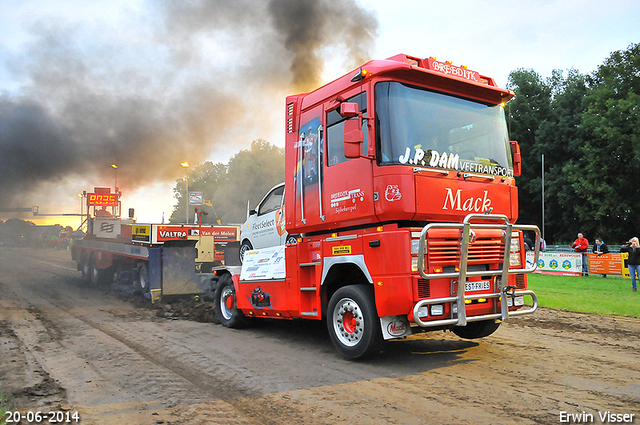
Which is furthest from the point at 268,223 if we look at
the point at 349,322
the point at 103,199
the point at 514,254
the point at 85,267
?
the point at 103,199

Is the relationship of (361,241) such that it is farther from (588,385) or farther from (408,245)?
(588,385)

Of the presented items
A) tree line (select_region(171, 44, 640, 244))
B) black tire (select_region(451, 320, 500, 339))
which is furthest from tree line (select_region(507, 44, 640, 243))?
black tire (select_region(451, 320, 500, 339))

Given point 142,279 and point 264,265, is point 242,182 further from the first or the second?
point 264,265

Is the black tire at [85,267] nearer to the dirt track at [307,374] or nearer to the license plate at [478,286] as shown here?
the dirt track at [307,374]

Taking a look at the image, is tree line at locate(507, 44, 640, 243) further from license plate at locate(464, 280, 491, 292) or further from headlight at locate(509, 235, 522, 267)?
license plate at locate(464, 280, 491, 292)

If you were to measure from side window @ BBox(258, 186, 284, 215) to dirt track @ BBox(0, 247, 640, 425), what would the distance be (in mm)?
2167

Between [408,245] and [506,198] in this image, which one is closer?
[408,245]

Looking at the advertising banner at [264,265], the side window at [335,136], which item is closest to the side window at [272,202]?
the advertising banner at [264,265]

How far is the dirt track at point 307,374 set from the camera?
4.22m

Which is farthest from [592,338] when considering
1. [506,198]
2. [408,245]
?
[408,245]

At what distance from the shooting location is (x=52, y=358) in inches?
248

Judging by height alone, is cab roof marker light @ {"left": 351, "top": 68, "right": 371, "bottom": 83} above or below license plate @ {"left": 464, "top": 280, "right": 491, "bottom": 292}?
above

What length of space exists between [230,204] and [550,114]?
33401 millimetres

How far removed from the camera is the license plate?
5.77 metres
